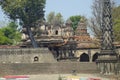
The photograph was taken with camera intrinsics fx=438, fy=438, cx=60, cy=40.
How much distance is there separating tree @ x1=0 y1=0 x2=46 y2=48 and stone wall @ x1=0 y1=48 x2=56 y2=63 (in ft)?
13.7

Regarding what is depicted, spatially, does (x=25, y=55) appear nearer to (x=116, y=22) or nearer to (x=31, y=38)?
(x=31, y=38)

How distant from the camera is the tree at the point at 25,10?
54562 millimetres

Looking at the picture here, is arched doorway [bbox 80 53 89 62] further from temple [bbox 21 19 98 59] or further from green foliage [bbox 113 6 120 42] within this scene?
green foliage [bbox 113 6 120 42]

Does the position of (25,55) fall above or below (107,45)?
below

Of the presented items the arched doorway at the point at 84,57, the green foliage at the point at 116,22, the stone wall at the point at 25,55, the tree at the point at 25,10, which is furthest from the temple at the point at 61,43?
the green foliage at the point at 116,22

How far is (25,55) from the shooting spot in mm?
51250

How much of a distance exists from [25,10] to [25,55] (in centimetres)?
710

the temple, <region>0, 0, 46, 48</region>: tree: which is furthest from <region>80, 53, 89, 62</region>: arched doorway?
<region>0, 0, 46, 48</region>: tree

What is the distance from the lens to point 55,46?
190 feet

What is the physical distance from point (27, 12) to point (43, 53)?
6.48 meters

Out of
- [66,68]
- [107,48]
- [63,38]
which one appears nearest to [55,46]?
[63,38]

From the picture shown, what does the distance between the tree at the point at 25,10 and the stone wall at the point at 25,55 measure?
416cm

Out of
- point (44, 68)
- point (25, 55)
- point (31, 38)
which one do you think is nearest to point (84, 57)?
point (31, 38)

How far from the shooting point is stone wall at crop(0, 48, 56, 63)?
5015cm
